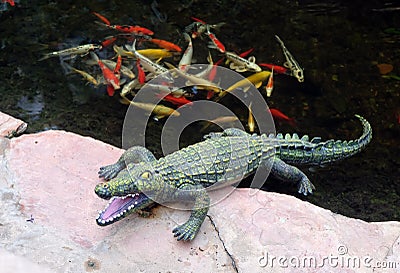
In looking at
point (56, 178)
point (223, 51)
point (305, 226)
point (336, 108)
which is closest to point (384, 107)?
point (336, 108)

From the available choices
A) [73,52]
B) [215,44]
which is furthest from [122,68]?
[215,44]

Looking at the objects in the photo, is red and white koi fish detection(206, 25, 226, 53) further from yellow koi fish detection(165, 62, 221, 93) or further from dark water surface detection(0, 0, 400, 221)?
yellow koi fish detection(165, 62, 221, 93)

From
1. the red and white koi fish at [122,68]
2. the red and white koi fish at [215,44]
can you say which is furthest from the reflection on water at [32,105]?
the red and white koi fish at [215,44]

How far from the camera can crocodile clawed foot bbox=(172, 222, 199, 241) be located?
148 inches

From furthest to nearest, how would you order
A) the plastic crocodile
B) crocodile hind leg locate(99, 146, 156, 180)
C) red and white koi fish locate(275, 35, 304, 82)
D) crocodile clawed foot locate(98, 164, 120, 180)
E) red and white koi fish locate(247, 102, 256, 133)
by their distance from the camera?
red and white koi fish locate(275, 35, 304, 82) → red and white koi fish locate(247, 102, 256, 133) → crocodile hind leg locate(99, 146, 156, 180) → crocodile clawed foot locate(98, 164, 120, 180) → the plastic crocodile

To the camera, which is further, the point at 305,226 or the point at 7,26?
the point at 7,26

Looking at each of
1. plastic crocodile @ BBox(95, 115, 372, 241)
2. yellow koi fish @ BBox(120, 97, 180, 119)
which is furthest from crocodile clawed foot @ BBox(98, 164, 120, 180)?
yellow koi fish @ BBox(120, 97, 180, 119)

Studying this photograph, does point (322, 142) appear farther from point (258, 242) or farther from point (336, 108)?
point (258, 242)

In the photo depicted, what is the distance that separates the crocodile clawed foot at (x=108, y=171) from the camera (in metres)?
4.27

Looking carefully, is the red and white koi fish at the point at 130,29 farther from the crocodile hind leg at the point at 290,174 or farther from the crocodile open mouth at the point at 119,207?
the crocodile open mouth at the point at 119,207

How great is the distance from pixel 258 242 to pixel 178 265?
1.98 ft

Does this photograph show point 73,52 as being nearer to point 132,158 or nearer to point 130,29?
point 130,29

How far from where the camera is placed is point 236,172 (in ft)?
14.7

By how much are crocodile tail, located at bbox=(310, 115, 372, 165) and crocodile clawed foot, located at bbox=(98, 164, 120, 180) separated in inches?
72.9
